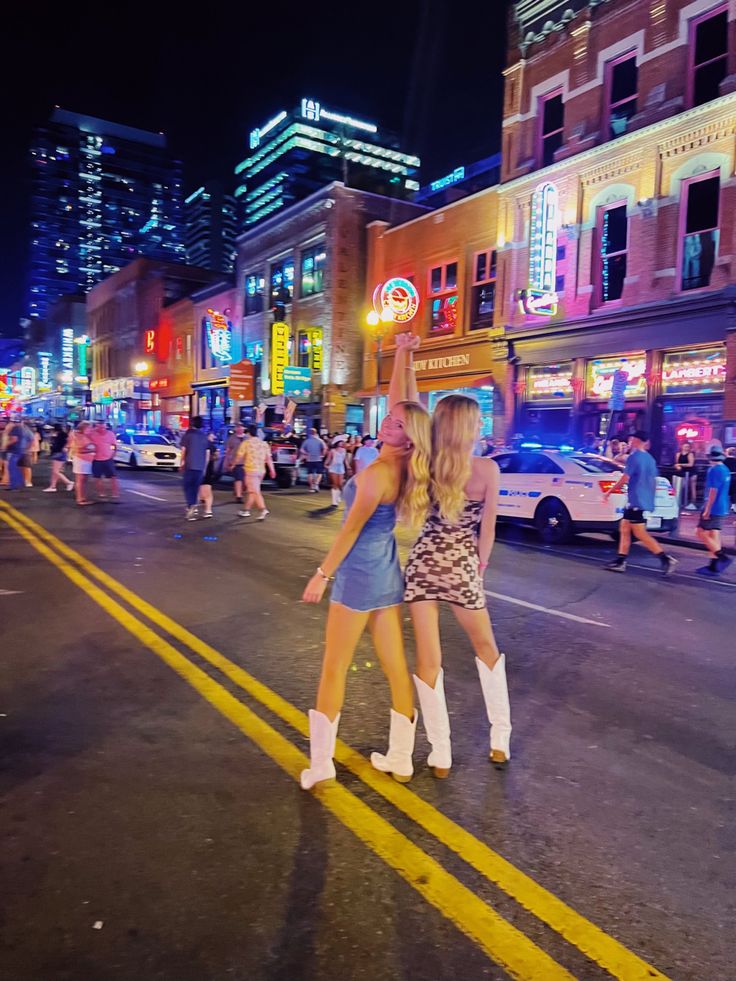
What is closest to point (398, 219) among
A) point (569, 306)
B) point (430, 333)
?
point (430, 333)

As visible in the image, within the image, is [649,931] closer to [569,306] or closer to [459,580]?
[459,580]

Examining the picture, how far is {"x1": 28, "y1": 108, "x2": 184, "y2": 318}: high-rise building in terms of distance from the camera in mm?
174750

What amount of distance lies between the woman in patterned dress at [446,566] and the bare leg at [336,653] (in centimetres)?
35

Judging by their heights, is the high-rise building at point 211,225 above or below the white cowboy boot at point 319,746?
above

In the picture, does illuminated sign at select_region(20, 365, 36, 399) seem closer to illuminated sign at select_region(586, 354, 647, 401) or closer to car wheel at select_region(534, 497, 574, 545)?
illuminated sign at select_region(586, 354, 647, 401)

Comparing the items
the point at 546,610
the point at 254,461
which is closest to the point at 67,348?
the point at 254,461

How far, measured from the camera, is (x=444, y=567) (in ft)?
11.5

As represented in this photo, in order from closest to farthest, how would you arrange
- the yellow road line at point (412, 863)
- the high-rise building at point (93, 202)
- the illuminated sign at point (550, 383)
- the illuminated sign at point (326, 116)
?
the yellow road line at point (412, 863), the illuminated sign at point (550, 383), the illuminated sign at point (326, 116), the high-rise building at point (93, 202)

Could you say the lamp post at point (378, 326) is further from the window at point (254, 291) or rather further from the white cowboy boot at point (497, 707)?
the white cowboy boot at point (497, 707)

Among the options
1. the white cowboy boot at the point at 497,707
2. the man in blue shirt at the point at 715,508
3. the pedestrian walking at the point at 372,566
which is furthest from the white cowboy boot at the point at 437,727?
the man in blue shirt at the point at 715,508

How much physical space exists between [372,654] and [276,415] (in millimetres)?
31362

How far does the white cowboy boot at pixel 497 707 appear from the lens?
3.67m

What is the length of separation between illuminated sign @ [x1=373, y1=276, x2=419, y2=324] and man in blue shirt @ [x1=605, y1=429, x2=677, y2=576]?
18.1 meters

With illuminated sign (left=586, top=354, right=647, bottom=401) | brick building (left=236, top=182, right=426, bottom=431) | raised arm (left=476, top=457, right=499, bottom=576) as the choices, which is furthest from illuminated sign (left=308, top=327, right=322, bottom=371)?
raised arm (left=476, top=457, right=499, bottom=576)
